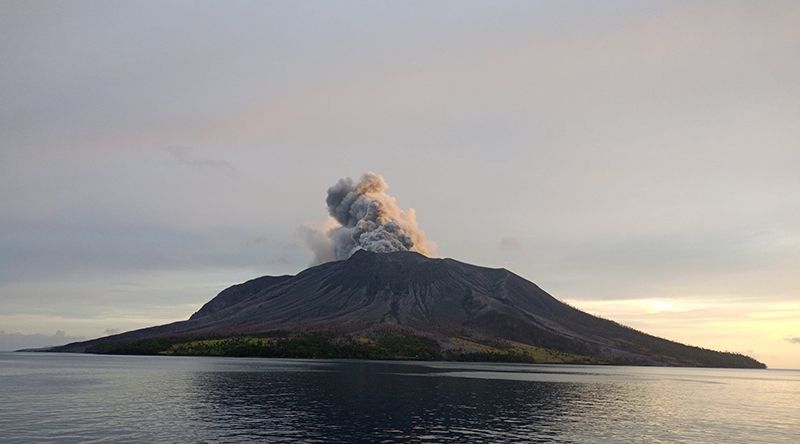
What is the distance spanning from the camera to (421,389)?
120938 mm

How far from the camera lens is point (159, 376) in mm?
145500

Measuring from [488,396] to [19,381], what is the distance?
95425 millimetres

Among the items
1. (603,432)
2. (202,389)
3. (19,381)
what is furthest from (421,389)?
(19,381)

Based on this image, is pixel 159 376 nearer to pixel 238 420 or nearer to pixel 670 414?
pixel 238 420

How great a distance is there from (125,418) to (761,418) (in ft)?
320

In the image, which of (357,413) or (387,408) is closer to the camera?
(357,413)

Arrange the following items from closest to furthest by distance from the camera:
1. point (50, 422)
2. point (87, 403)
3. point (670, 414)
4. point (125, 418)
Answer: point (50, 422) → point (125, 418) → point (87, 403) → point (670, 414)

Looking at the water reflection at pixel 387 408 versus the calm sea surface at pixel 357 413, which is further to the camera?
the water reflection at pixel 387 408

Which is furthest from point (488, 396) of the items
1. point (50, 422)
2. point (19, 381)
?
point (19, 381)

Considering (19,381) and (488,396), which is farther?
(19,381)

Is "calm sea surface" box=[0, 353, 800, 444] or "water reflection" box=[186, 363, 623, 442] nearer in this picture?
"calm sea surface" box=[0, 353, 800, 444]

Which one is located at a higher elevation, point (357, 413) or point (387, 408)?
point (387, 408)

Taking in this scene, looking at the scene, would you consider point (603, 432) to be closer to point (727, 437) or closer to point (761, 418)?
point (727, 437)

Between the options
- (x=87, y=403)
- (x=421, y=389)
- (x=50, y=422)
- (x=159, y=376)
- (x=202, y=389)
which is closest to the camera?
(x=50, y=422)
